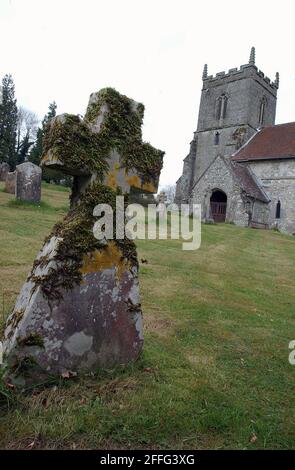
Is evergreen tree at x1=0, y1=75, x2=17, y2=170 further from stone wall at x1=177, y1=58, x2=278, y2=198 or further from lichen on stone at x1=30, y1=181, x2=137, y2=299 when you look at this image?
lichen on stone at x1=30, y1=181, x2=137, y2=299

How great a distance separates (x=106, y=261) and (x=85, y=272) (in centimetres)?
25

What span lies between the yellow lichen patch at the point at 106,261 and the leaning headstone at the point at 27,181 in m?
13.7

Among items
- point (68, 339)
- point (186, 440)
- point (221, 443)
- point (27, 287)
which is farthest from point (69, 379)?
point (221, 443)

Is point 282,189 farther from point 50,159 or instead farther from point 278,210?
point 50,159

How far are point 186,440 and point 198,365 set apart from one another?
1.16 metres

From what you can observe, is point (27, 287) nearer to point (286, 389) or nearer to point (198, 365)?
point (198, 365)

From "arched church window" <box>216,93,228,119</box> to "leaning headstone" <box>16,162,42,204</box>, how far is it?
3048 cm

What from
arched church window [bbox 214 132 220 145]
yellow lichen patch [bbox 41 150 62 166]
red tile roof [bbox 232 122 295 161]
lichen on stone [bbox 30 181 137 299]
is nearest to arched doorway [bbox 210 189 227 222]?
red tile roof [bbox 232 122 295 161]

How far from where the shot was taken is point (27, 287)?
125 inches

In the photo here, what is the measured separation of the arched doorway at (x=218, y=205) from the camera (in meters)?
31.1

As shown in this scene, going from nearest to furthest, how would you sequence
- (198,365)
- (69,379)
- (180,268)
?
(69,379)
(198,365)
(180,268)

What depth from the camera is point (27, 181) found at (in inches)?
627

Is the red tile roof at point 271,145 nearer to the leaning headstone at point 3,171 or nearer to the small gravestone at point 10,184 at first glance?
the leaning headstone at point 3,171

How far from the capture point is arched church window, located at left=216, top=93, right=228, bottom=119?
1614 inches
